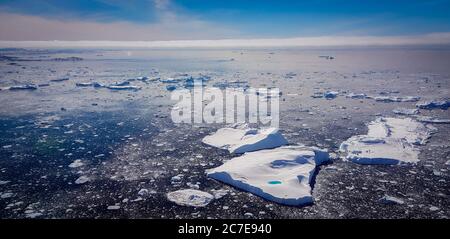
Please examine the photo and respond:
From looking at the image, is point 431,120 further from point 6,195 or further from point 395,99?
point 6,195

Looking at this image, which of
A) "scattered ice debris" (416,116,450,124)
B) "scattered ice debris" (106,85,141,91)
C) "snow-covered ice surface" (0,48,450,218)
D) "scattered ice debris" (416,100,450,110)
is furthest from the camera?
"scattered ice debris" (106,85,141,91)

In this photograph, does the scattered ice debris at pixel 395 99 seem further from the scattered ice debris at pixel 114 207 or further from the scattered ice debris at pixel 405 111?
the scattered ice debris at pixel 114 207

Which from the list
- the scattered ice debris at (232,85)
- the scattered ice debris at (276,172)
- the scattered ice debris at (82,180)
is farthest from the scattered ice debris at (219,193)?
the scattered ice debris at (232,85)

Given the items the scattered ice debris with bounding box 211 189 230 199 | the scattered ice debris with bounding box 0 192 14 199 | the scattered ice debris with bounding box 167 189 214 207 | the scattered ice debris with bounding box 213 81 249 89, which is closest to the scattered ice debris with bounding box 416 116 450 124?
the scattered ice debris with bounding box 211 189 230 199

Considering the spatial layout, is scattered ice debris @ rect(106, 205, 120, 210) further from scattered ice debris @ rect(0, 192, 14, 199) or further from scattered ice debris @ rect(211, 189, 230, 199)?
scattered ice debris @ rect(0, 192, 14, 199)

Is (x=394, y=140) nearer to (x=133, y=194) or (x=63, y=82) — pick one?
(x=133, y=194)

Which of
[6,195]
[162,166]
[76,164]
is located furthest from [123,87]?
[6,195]
